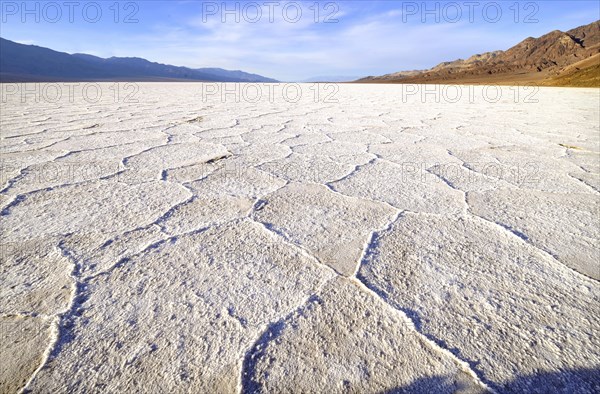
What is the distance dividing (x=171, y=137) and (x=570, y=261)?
2406 mm

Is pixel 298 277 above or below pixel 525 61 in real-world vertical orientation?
below

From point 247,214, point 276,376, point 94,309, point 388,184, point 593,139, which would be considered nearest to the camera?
point 276,376

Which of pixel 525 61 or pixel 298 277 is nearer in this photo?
pixel 298 277

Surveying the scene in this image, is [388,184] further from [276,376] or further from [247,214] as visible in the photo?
[276,376]

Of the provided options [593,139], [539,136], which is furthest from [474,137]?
[593,139]

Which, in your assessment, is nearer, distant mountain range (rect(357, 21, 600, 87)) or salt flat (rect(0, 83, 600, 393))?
salt flat (rect(0, 83, 600, 393))

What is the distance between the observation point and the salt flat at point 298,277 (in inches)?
22.1

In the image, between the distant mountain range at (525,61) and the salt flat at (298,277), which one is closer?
the salt flat at (298,277)

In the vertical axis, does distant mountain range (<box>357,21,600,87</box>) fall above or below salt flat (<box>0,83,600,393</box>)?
above

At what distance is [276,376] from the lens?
0.55 m

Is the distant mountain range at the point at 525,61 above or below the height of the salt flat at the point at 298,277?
above

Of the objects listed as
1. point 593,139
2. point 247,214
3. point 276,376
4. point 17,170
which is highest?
point 593,139

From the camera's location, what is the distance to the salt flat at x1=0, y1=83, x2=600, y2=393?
56 cm

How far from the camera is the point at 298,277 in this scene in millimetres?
808
